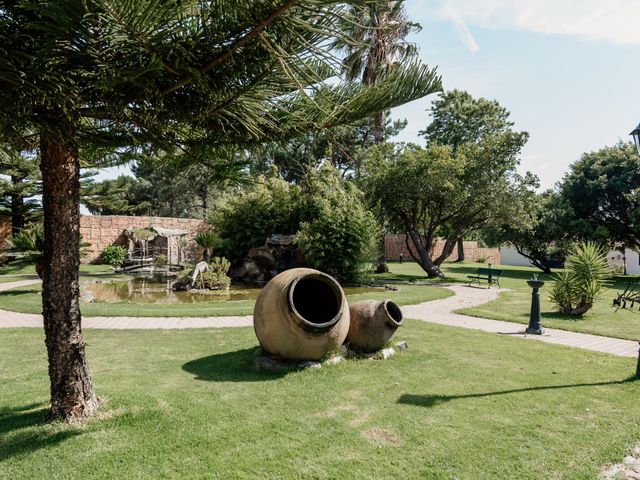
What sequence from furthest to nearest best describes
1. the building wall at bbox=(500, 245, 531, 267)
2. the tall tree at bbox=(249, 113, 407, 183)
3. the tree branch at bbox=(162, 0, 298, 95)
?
the building wall at bbox=(500, 245, 531, 267)
the tall tree at bbox=(249, 113, 407, 183)
the tree branch at bbox=(162, 0, 298, 95)

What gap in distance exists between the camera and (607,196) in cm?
2275

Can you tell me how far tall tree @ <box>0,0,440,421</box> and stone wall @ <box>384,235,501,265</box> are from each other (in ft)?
106

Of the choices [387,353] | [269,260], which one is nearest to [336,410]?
[387,353]

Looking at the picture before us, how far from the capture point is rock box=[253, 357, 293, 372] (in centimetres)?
507

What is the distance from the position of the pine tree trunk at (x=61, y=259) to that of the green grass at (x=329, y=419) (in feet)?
2.01

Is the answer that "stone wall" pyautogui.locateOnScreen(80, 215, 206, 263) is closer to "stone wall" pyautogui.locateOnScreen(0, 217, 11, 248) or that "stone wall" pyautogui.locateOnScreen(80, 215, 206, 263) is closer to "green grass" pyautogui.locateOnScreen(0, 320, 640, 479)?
"stone wall" pyautogui.locateOnScreen(0, 217, 11, 248)

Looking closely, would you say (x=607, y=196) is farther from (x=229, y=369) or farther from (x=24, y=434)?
(x=24, y=434)

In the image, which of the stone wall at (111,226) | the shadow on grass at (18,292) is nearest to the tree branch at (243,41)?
the shadow on grass at (18,292)

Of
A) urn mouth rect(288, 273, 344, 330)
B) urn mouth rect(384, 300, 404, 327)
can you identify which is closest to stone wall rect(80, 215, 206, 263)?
urn mouth rect(288, 273, 344, 330)

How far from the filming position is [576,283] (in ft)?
31.9

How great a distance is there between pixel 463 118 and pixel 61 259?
29.4 m

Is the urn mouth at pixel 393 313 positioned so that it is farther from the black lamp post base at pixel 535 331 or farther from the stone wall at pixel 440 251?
the stone wall at pixel 440 251

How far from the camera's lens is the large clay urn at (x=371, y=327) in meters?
5.72

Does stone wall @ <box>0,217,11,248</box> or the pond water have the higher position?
stone wall @ <box>0,217,11,248</box>
